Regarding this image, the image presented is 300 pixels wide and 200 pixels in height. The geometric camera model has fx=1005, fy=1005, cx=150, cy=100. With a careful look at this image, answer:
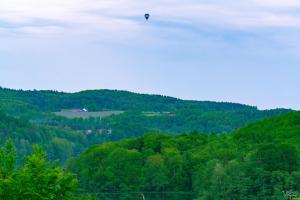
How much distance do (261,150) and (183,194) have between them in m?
17.2

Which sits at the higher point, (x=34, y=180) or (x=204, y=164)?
(x=204, y=164)

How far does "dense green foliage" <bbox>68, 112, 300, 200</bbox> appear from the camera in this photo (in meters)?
111

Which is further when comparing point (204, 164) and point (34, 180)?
point (204, 164)

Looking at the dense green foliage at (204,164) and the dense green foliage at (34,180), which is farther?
the dense green foliage at (204,164)

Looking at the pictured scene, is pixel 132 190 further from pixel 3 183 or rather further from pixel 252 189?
pixel 3 183

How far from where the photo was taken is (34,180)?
1549 inches

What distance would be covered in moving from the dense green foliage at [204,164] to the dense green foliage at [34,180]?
2637 inches

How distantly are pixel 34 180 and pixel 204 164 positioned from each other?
93.4 m

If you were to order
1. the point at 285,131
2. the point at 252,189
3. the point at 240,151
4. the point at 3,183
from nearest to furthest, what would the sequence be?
the point at 3,183
the point at 252,189
the point at 240,151
the point at 285,131

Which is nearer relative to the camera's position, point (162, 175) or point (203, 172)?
point (203, 172)

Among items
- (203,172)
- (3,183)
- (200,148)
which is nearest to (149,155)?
(200,148)

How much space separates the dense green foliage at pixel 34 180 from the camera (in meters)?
38.2

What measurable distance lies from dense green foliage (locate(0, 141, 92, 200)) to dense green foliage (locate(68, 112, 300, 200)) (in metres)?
67.0

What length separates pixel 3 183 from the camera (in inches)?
1495
